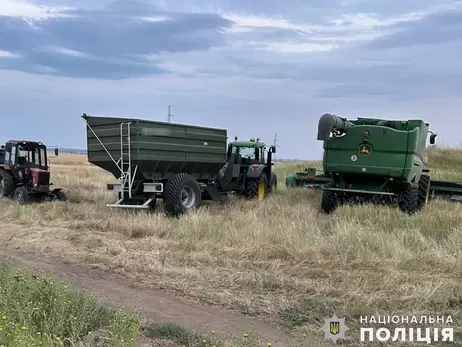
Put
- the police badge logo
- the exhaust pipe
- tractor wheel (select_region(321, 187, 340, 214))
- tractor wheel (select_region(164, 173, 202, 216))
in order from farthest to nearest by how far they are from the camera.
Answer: tractor wheel (select_region(321, 187, 340, 214)) < tractor wheel (select_region(164, 173, 202, 216)) < the exhaust pipe < the police badge logo

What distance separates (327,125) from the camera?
37.7 feet

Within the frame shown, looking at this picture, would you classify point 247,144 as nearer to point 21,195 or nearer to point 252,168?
point 252,168

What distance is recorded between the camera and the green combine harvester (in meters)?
11.5

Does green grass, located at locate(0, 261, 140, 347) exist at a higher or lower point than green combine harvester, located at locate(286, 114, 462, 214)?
lower

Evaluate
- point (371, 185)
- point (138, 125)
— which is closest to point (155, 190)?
point (138, 125)

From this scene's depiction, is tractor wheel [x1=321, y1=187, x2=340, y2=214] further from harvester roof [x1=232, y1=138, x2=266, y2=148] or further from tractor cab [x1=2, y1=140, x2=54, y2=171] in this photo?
tractor cab [x1=2, y1=140, x2=54, y2=171]

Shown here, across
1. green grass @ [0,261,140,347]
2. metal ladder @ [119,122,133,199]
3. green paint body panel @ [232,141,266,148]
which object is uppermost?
green paint body panel @ [232,141,266,148]

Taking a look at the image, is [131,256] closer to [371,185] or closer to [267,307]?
[267,307]

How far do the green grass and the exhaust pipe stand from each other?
7805 millimetres

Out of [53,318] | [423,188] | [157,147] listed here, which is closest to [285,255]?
[53,318]

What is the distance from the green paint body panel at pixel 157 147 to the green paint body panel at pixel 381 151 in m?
3.26

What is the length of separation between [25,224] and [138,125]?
3.37 meters

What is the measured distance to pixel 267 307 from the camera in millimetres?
5516

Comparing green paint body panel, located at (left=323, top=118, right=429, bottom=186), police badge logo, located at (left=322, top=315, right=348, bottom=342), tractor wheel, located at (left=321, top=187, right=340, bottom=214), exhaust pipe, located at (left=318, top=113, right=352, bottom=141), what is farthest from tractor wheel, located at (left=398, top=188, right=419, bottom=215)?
police badge logo, located at (left=322, top=315, right=348, bottom=342)
